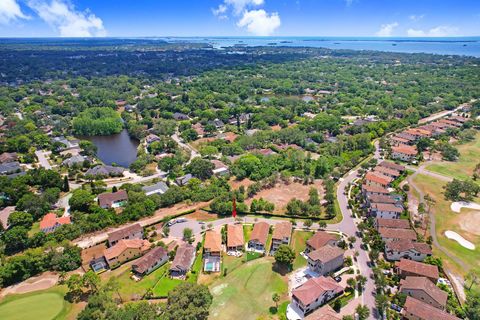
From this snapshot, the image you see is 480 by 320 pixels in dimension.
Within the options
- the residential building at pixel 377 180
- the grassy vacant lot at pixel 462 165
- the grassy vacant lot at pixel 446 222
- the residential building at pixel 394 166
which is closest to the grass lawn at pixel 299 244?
the grassy vacant lot at pixel 446 222

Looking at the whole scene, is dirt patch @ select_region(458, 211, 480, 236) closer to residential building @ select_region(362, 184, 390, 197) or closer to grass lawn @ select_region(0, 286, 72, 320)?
residential building @ select_region(362, 184, 390, 197)

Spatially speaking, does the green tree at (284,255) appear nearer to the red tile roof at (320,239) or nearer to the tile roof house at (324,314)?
the red tile roof at (320,239)

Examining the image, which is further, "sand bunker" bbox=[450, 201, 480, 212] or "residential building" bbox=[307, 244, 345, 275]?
"sand bunker" bbox=[450, 201, 480, 212]

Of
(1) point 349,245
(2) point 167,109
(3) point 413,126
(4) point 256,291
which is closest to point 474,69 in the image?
(3) point 413,126

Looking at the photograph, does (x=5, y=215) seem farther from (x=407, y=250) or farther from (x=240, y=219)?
(x=407, y=250)

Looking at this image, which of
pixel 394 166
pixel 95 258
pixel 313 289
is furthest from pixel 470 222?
pixel 95 258

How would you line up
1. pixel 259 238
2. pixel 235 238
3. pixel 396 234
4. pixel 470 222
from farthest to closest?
pixel 470 222
pixel 235 238
pixel 259 238
pixel 396 234

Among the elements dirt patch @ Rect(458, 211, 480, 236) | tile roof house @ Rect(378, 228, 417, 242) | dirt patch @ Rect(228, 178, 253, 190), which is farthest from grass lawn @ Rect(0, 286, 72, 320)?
dirt patch @ Rect(458, 211, 480, 236)
